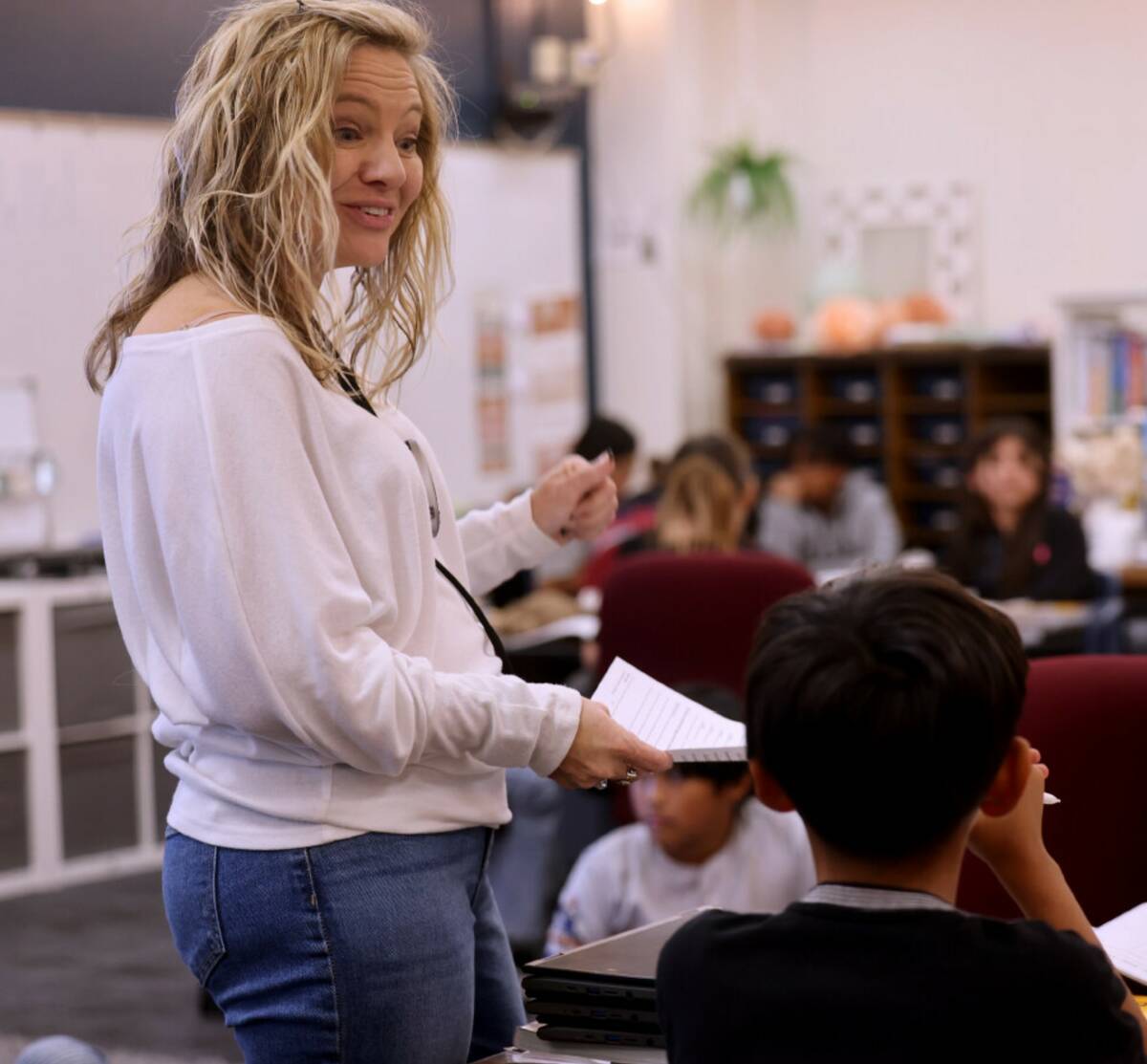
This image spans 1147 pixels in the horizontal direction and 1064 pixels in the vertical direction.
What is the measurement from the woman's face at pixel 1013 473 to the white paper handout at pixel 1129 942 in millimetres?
3665

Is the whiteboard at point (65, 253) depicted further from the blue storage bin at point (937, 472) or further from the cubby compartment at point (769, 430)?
the blue storage bin at point (937, 472)

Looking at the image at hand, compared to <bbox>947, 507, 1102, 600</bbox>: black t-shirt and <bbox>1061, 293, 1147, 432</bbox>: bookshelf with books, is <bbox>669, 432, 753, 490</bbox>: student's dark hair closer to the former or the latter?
<bbox>947, 507, 1102, 600</bbox>: black t-shirt

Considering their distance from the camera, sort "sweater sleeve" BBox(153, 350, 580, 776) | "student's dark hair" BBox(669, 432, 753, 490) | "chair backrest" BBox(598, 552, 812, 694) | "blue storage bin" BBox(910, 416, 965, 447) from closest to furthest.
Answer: "sweater sleeve" BBox(153, 350, 580, 776) < "chair backrest" BBox(598, 552, 812, 694) < "student's dark hair" BBox(669, 432, 753, 490) < "blue storage bin" BBox(910, 416, 965, 447)

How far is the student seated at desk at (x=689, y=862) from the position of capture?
3020mm

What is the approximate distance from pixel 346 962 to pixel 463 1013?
0.41 feet

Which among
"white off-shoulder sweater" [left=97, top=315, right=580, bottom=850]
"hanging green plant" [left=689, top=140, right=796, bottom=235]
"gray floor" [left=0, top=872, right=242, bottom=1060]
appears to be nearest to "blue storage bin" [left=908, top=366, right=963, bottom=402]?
"hanging green plant" [left=689, top=140, right=796, bottom=235]

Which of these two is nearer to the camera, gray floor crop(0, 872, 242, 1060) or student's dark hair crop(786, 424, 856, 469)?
gray floor crop(0, 872, 242, 1060)

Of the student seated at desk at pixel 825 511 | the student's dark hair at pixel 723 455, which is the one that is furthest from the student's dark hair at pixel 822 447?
the student's dark hair at pixel 723 455

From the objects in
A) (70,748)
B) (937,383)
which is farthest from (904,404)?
(70,748)

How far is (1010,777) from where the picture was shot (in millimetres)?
1164

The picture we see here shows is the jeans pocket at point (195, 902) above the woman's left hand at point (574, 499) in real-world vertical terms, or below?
below

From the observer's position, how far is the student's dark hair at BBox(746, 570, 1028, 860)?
1076 millimetres

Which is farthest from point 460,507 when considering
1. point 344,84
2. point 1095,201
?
point 344,84

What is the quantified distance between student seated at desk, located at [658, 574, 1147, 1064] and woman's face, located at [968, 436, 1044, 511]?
13.6ft
